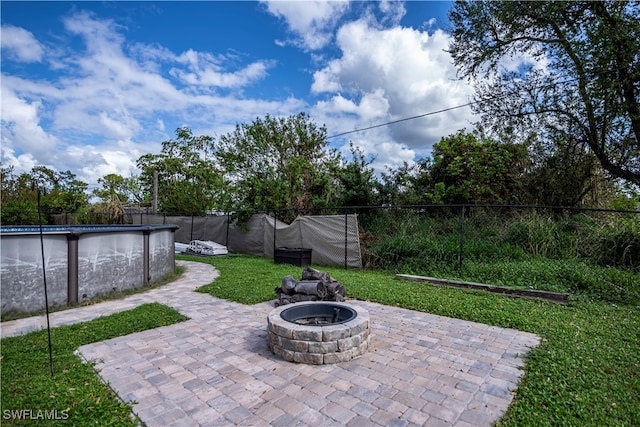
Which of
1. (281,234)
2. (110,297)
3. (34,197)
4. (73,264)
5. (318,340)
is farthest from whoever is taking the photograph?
(34,197)

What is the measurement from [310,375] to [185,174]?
19239 mm

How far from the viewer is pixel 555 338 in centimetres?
350

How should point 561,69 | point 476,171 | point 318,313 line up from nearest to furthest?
point 318,313, point 561,69, point 476,171

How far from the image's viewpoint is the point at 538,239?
723 centimetres

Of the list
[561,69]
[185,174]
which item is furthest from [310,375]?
[185,174]

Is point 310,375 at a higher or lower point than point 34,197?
lower

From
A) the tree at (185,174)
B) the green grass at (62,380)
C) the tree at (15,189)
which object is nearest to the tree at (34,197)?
the tree at (15,189)

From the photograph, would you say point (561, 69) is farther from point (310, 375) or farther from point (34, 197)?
point (34, 197)

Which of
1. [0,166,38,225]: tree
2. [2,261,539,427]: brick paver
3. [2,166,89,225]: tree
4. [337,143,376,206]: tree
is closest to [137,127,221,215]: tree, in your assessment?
[2,166,89,225]: tree

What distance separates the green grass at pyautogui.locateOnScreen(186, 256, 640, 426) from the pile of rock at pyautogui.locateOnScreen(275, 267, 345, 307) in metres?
0.63

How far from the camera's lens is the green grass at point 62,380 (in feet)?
7.07

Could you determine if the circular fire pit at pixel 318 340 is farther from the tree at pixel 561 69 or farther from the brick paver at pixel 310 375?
the tree at pixel 561 69

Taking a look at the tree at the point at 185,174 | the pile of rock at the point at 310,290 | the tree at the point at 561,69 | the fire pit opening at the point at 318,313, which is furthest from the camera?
the tree at the point at 185,174

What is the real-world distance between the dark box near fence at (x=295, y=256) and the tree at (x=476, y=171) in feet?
16.8
